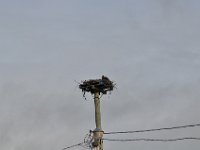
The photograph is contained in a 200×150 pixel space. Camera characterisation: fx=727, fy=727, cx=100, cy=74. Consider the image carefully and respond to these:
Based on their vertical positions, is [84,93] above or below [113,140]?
above

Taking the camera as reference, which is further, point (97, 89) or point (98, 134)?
point (97, 89)

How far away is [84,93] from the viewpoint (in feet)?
115

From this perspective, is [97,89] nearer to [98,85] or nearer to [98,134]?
[98,85]

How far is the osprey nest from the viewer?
34.8 metres

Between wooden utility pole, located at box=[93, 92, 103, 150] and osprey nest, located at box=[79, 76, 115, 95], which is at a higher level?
osprey nest, located at box=[79, 76, 115, 95]

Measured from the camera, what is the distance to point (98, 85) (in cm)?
3484

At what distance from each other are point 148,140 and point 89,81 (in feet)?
13.0

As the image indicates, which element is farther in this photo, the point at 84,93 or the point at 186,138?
the point at 84,93

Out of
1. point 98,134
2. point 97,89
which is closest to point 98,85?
point 97,89

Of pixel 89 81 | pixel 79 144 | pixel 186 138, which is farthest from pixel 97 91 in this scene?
pixel 186 138

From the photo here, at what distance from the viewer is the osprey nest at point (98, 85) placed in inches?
1371

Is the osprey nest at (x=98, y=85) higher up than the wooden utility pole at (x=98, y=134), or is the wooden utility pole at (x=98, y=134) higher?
the osprey nest at (x=98, y=85)

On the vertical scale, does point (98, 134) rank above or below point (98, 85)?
below

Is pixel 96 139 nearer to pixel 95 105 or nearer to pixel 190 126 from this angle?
pixel 95 105
